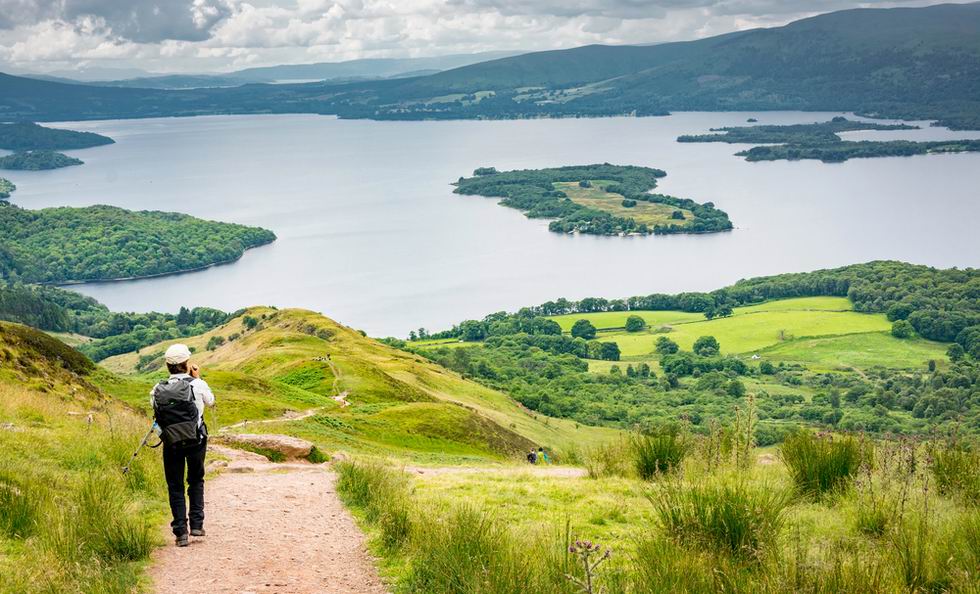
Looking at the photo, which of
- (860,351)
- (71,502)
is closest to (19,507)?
(71,502)

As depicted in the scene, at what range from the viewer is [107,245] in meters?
152

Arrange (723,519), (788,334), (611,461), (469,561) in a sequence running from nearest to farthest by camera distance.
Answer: (469,561), (723,519), (611,461), (788,334)

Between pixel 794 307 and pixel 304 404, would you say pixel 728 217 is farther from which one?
pixel 304 404

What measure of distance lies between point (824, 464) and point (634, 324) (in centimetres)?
9449

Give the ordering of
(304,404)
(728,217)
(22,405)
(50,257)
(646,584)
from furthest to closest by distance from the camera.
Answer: (728,217) < (50,257) < (304,404) < (22,405) < (646,584)

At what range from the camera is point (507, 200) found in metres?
193

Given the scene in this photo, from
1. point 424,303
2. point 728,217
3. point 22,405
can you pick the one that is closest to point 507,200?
point 728,217

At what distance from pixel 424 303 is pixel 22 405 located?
101547 millimetres

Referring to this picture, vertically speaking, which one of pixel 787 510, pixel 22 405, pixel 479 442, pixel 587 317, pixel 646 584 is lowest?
pixel 587 317

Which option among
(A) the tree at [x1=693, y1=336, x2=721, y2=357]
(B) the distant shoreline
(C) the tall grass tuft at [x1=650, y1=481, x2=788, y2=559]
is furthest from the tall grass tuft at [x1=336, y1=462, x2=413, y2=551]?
(B) the distant shoreline

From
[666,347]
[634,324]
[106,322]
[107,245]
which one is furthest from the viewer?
[107,245]

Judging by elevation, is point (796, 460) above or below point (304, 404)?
above

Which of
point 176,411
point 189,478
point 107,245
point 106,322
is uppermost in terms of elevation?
point 176,411

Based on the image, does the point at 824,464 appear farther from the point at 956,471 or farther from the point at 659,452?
the point at 659,452
